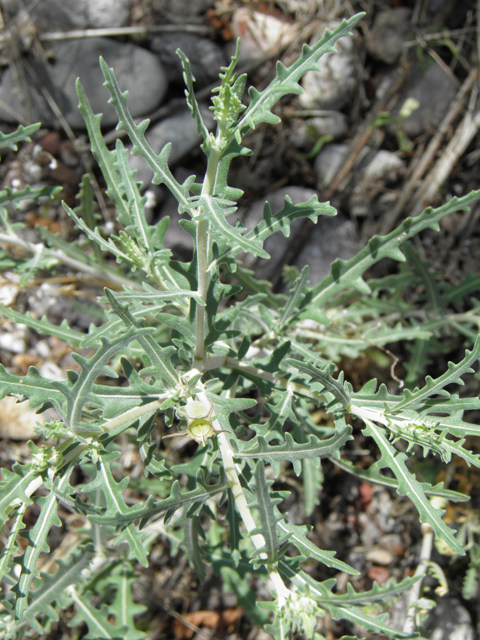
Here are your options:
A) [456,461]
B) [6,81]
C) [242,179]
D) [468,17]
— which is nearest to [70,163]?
[6,81]

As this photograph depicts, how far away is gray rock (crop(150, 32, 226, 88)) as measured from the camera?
3797 mm

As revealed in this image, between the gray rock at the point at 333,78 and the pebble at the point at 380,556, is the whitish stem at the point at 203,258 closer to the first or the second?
the pebble at the point at 380,556

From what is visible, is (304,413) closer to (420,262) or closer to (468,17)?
(420,262)

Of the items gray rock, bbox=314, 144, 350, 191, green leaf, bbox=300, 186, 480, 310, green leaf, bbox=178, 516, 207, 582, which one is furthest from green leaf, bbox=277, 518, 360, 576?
gray rock, bbox=314, 144, 350, 191

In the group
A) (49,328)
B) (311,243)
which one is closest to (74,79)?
(311,243)

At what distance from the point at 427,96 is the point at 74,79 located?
9.01 feet

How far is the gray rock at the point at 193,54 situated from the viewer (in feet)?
12.5

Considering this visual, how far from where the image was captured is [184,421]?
1863 millimetres

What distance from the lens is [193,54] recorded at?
A: 12.5 feet

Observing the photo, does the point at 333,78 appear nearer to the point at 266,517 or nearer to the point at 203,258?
the point at 203,258

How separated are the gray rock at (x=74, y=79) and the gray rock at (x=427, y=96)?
193 centimetres

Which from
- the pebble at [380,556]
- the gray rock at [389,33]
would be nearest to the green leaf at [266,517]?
the pebble at [380,556]

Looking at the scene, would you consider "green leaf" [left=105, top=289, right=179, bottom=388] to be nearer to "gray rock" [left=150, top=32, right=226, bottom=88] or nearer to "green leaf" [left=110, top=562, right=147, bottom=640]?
"green leaf" [left=110, top=562, right=147, bottom=640]

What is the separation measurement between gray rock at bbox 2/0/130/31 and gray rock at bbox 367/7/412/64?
196 centimetres
